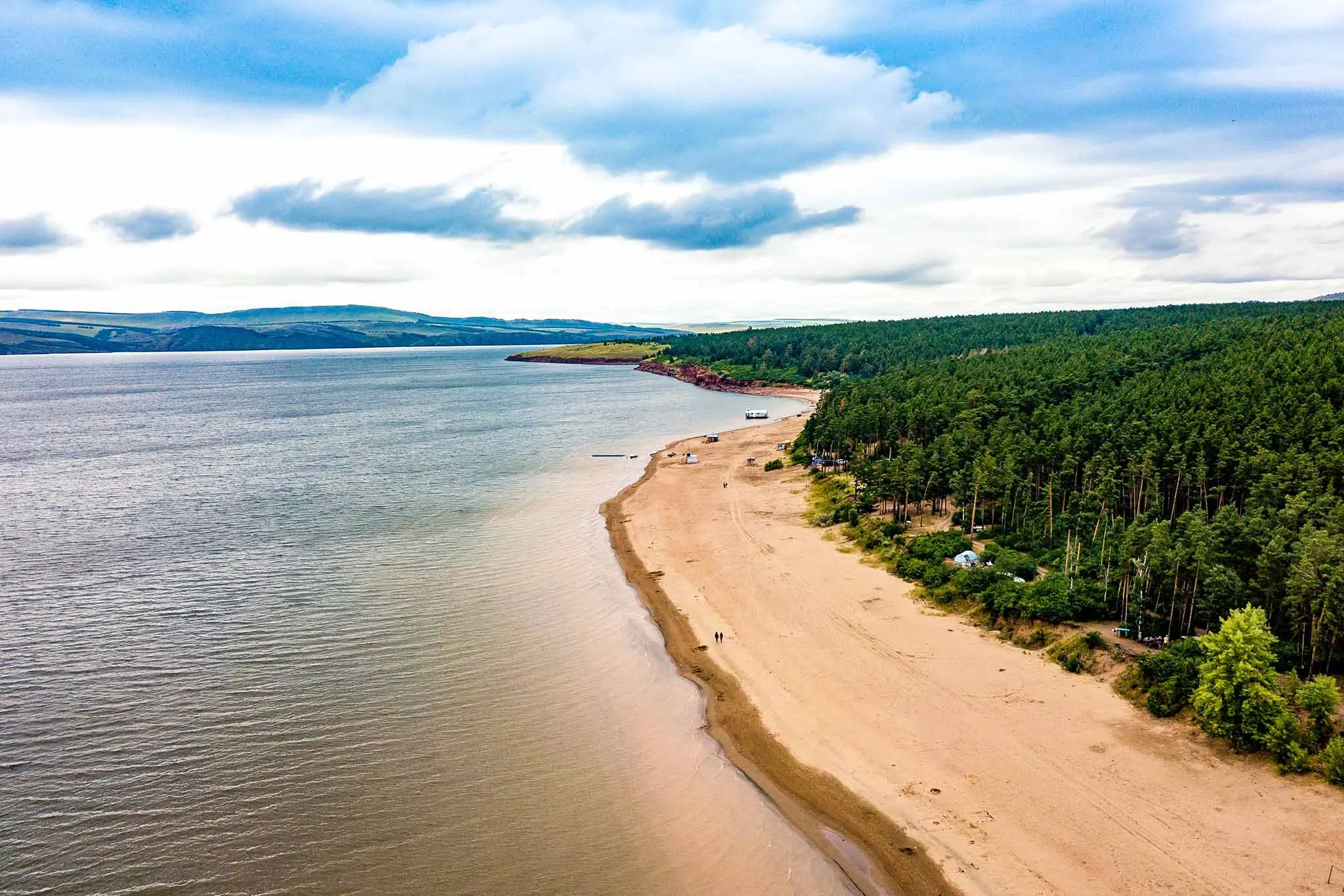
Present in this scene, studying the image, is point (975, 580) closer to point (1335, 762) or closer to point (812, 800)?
point (1335, 762)

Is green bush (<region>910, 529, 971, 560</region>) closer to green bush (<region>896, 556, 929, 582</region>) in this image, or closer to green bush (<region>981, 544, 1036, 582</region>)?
green bush (<region>896, 556, 929, 582</region>)

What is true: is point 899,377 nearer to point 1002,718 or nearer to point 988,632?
point 988,632

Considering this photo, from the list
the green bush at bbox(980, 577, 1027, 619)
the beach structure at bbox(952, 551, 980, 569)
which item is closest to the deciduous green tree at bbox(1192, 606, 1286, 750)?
the green bush at bbox(980, 577, 1027, 619)

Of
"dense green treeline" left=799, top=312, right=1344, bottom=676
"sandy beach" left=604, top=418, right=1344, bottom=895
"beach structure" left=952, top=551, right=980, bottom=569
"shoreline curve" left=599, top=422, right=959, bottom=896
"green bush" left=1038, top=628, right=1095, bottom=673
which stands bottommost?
"shoreline curve" left=599, top=422, right=959, bottom=896

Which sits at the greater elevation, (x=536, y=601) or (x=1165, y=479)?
(x=1165, y=479)

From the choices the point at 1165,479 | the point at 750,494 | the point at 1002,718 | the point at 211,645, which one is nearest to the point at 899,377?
the point at 750,494

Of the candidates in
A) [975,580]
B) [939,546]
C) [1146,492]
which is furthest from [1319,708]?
[1146,492]
